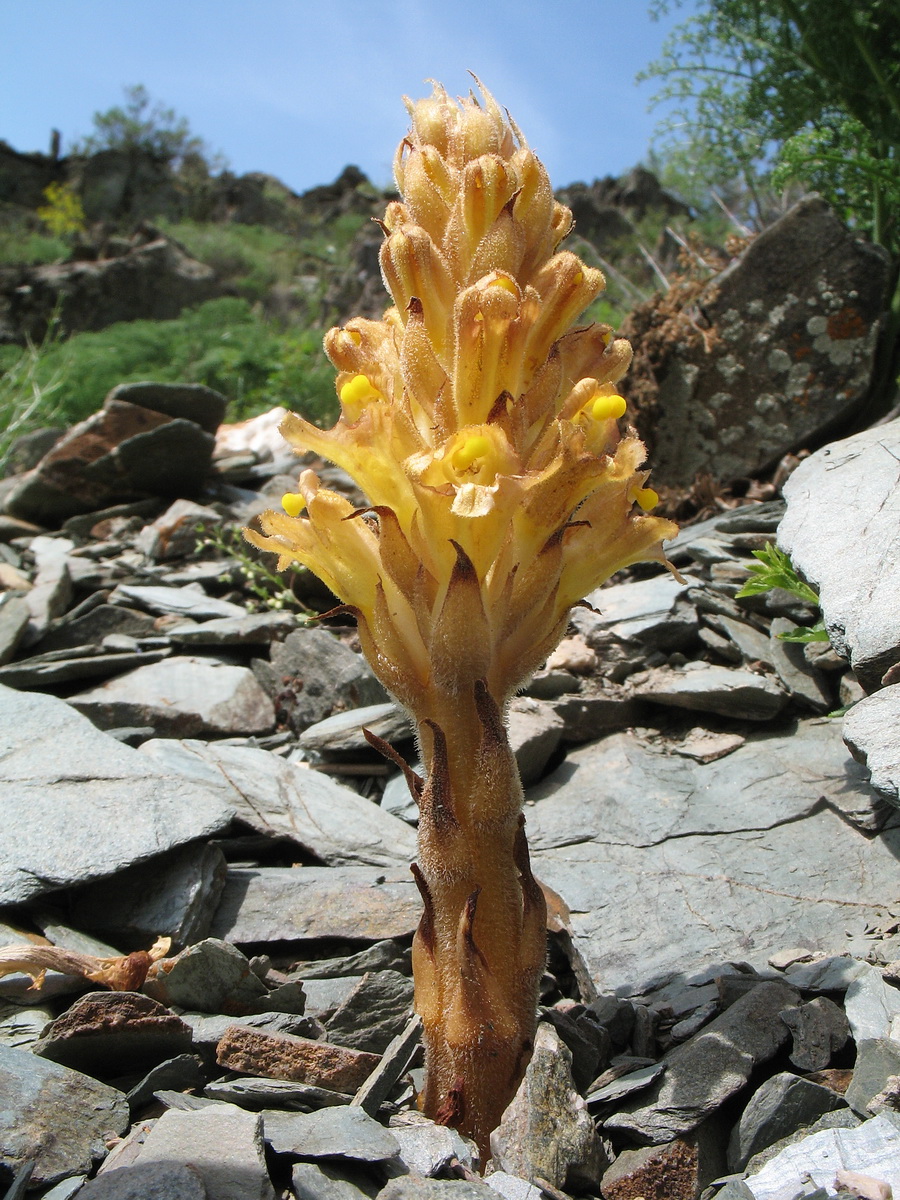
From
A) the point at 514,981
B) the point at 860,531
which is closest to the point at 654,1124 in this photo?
the point at 514,981

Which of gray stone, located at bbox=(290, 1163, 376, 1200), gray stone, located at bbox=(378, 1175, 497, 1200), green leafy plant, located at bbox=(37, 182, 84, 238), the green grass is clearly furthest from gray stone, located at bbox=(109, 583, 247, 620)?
green leafy plant, located at bbox=(37, 182, 84, 238)

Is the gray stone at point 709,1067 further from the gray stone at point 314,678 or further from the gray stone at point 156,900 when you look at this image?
the gray stone at point 314,678

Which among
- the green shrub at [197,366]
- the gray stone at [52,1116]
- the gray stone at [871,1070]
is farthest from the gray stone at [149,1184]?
the green shrub at [197,366]

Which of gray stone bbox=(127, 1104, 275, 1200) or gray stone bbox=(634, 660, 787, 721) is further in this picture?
gray stone bbox=(634, 660, 787, 721)

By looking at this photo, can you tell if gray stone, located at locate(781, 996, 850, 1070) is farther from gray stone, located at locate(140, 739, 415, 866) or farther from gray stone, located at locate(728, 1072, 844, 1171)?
gray stone, located at locate(140, 739, 415, 866)

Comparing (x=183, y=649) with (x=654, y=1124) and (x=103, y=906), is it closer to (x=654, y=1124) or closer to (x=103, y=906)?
(x=103, y=906)
